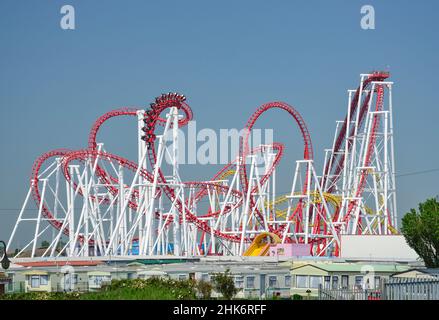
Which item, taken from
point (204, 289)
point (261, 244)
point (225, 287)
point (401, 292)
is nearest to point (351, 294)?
point (401, 292)

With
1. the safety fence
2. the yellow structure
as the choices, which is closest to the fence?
the safety fence

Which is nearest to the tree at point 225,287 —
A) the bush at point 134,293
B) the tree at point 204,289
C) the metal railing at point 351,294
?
the tree at point 204,289

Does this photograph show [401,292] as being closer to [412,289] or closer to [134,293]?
[412,289]

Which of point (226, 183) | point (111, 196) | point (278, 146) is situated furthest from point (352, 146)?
point (111, 196)

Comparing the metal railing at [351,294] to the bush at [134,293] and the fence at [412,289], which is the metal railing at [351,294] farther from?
the bush at [134,293]

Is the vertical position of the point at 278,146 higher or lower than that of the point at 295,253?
higher

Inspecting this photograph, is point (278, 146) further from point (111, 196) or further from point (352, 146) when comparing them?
point (111, 196)
